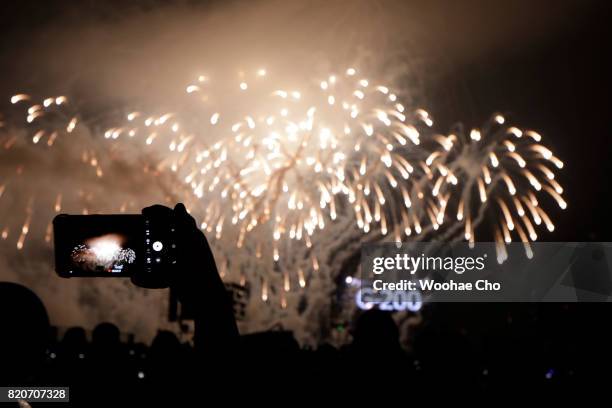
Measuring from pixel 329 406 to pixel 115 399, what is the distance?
2309 millimetres

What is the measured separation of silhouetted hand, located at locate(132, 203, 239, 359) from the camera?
8.62 feet

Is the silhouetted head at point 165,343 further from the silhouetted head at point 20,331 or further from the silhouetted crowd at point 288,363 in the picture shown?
the silhouetted head at point 20,331

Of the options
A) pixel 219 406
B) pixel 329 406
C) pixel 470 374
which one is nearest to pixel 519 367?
pixel 470 374

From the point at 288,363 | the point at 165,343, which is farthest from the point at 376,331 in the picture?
the point at 165,343

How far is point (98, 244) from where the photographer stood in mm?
3461

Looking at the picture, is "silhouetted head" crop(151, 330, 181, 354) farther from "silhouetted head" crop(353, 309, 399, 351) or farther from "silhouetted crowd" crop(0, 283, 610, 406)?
"silhouetted head" crop(353, 309, 399, 351)

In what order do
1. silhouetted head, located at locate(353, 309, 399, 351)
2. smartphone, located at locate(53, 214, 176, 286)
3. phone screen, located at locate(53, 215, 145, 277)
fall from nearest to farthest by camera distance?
smartphone, located at locate(53, 214, 176, 286) → phone screen, located at locate(53, 215, 145, 277) → silhouetted head, located at locate(353, 309, 399, 351)

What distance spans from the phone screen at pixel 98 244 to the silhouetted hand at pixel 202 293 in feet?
1.79

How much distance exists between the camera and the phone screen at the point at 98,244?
3332 mm

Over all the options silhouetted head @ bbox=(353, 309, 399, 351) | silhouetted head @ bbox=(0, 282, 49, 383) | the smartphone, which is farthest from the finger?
silhouetted head @ bbox=(353, 309, 399, 351)

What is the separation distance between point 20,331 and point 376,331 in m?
2.43

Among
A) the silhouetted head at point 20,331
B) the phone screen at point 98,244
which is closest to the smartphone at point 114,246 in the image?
the phone screen at point 98,244

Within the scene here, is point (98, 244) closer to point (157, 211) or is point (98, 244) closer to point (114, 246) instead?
point (114, 246)

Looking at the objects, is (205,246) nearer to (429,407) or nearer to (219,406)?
(219,406)
